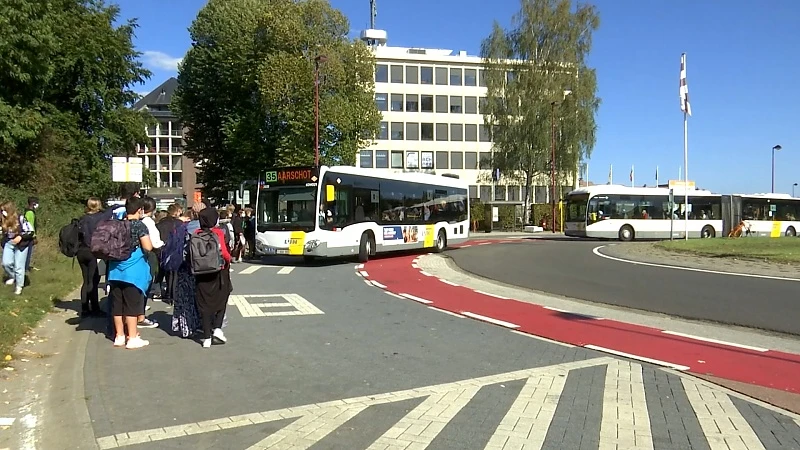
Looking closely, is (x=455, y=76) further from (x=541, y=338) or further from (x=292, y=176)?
(x=541, y=338)

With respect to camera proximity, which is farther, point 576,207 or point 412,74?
point 412,74

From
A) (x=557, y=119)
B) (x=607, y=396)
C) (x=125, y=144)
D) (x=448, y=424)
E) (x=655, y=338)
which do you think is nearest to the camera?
(x=448, y=424)

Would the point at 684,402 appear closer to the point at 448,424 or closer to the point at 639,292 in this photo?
the point at 448,424

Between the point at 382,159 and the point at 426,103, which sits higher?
the point at 426,103

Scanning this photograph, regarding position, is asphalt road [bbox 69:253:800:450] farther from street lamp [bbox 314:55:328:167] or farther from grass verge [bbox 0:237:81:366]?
street lamp [bbox 314:55:328:167]

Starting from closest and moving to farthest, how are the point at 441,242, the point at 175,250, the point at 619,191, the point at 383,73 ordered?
the point at 175,250 → the point at 441,242 → the point at 619,191 → the point at 383,73

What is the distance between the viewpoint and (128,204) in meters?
7.94

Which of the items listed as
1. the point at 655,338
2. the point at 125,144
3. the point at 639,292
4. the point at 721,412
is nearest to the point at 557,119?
the point at 125,144

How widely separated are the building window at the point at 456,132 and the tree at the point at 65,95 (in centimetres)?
4618

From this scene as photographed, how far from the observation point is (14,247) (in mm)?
11273

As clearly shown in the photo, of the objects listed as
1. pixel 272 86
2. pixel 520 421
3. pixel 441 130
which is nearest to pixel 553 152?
pixel 272 86

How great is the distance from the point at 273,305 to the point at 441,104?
70147mm

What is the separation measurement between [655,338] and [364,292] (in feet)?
20.5

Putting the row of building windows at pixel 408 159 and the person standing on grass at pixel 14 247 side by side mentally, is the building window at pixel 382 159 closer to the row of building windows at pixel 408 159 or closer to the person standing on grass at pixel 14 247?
the row of building windows at pixel 408 159
